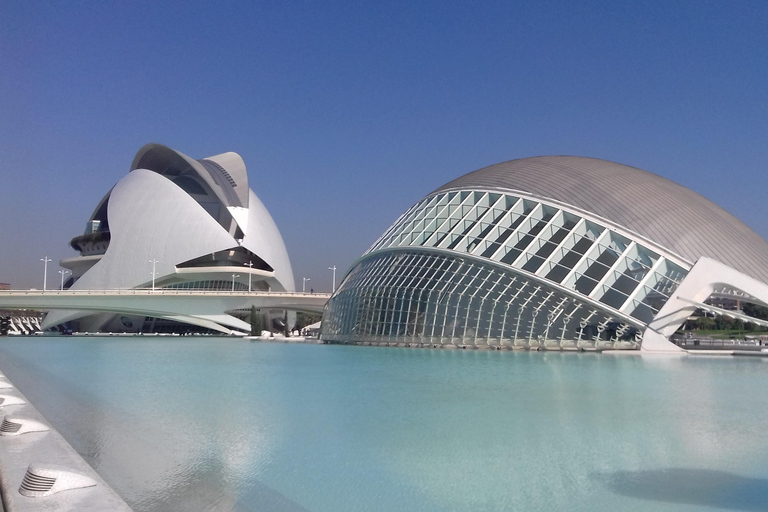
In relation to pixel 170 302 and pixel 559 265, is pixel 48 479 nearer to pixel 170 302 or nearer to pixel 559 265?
pixel 559 265

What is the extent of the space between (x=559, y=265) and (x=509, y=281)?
210cm

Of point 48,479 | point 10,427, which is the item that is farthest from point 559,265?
point 48,479

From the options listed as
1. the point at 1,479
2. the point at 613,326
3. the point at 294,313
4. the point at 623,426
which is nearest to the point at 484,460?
the point at 623,426

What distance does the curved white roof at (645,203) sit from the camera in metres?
27.3

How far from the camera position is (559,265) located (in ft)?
90.8

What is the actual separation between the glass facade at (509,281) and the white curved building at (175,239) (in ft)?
116

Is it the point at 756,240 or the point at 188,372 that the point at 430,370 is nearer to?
the point at 188,372

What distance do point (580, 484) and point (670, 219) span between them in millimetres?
23670

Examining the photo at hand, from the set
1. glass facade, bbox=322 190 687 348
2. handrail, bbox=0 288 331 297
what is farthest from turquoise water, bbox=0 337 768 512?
handrail, bbox=0 288 331 297

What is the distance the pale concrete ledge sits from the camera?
5.64m

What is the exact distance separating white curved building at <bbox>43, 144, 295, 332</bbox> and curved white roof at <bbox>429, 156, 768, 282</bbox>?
127 ft

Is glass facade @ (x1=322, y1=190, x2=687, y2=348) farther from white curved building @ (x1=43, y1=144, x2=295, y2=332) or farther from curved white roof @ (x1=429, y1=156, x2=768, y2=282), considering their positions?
white curved building @ (x1=43, y1=144, x2=295, y2=332)

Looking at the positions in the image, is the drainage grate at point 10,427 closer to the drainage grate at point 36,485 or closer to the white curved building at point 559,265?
the drainage grate at point 36,485

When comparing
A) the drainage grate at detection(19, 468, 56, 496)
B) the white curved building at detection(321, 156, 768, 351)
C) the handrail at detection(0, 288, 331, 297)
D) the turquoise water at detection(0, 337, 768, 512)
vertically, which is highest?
the white curved building at detection(321, 156, 768, 351)
